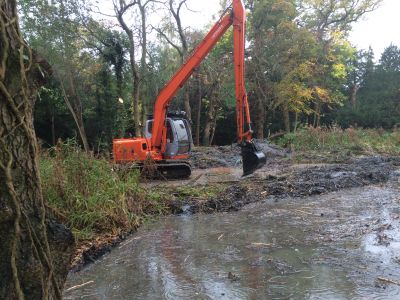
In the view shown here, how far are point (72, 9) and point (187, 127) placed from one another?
41.0 feet

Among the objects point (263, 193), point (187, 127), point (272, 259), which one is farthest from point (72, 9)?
point (272, 259)

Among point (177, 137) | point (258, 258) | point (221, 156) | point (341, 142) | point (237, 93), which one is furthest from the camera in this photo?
point (341, 142)

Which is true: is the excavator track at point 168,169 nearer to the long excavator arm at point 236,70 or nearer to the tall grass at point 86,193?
the long excavator arm at point 236,70

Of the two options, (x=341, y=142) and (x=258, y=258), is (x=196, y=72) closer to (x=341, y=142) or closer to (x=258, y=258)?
(x=341, y=142)

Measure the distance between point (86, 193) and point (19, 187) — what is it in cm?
444

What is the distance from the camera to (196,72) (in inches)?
1126

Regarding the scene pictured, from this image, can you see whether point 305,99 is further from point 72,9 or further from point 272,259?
point 272,259

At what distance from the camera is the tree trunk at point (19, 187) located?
76.2 inches

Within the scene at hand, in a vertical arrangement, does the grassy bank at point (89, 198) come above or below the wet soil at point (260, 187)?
above

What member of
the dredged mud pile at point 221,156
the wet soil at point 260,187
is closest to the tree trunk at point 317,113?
the dredged mud pile at point 221,156

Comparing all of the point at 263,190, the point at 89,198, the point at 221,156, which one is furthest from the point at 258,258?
the point at 221,156

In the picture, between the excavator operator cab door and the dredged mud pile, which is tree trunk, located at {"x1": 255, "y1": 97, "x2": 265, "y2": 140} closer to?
the dredged mud pile

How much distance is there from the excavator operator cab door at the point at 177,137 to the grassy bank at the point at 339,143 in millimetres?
6536

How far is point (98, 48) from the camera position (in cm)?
2338
